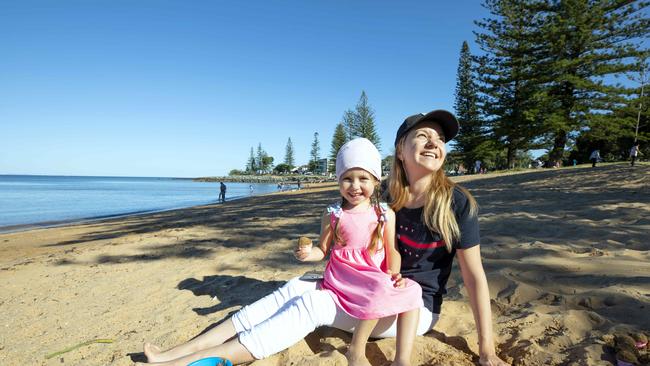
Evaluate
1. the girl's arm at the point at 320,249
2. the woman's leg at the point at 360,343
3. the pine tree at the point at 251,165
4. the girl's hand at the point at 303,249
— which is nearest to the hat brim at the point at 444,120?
the girl's arm at the point at 320,249

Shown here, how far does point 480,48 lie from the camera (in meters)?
25.5

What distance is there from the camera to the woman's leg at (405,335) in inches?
72.1

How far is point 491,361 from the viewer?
1.82m

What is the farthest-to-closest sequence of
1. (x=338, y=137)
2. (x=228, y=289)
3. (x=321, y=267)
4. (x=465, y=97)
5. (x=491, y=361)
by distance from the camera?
(x=338, y=137) < (x=465, y=97) < (x=321, y=267) < (x=228, y=289) < (x=491, y=361)

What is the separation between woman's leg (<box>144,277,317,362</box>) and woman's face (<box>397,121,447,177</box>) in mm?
1112

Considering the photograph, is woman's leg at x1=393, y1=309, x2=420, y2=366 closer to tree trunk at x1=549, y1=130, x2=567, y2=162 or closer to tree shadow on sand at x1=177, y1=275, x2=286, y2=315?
tree shadow on sand at x1=177, y1=275, x2=286, y2=315

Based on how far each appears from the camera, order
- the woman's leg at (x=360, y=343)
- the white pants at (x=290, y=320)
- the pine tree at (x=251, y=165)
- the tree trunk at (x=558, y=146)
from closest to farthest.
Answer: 1. the woman's leg at (x=360, y=343)
2. the white pants at (x=290, y=320)
3. the tree trunk at (x=558, y=146)
4. the pine tree at (x=251, y=165)

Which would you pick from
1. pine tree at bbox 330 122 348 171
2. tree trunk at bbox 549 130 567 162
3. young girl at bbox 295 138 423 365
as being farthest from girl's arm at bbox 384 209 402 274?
pine tree at bbox 330 122 348 171

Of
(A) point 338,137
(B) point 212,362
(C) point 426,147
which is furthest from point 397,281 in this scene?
(A) point 338,137

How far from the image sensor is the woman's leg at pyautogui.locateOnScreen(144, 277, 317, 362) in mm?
2023

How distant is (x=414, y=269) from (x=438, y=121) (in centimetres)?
96

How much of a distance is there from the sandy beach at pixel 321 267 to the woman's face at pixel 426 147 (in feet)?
3.62

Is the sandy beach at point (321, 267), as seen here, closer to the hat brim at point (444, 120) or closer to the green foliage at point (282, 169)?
the hat brim at point (444, 120)

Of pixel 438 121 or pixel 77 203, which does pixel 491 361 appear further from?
pixel 77 203
